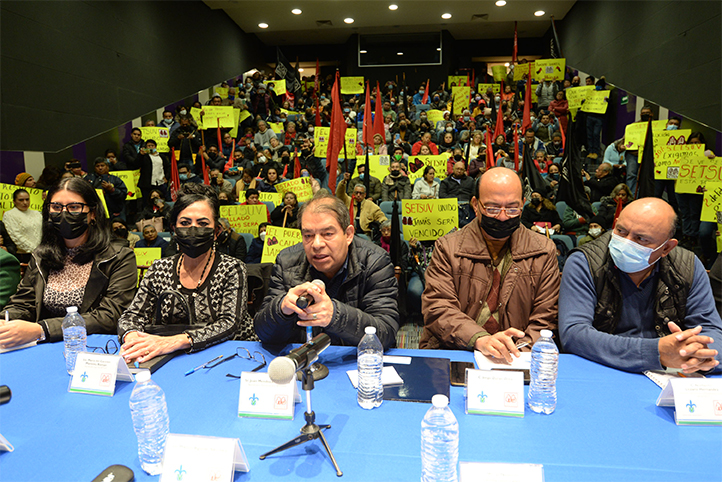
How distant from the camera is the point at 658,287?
1.93 m

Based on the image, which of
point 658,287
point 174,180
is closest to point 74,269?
point 658,287

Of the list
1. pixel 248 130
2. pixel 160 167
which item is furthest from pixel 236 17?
pixel 160 167

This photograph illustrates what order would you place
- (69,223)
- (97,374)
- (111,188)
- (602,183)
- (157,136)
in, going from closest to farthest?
(97,374) → (69,223) → (602,183) → (111,188) → (157,136)

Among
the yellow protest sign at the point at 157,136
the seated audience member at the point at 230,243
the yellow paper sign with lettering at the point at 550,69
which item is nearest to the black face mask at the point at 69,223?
the seated audience member at the point at 230,243

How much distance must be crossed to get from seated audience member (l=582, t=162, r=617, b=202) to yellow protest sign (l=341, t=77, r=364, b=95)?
996 centimetres

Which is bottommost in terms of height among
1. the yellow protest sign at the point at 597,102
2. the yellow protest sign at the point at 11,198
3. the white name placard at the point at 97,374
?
the white name placard at the point at 97,374

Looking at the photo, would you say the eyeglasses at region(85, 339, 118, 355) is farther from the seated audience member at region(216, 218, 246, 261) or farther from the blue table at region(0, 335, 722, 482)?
the seated audience member at region(216, 218, 246, 261)

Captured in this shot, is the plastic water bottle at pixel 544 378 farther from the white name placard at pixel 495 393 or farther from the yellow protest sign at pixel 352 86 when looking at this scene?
the yellow protest sign at pixel 352 86

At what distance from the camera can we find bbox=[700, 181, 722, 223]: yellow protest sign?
4.63m

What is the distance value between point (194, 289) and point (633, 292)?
2143mm

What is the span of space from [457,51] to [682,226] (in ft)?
47.7

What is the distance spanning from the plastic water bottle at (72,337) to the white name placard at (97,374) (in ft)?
0.56

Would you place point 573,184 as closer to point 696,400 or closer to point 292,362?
point 696,400

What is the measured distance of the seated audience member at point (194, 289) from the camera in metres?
2.08
